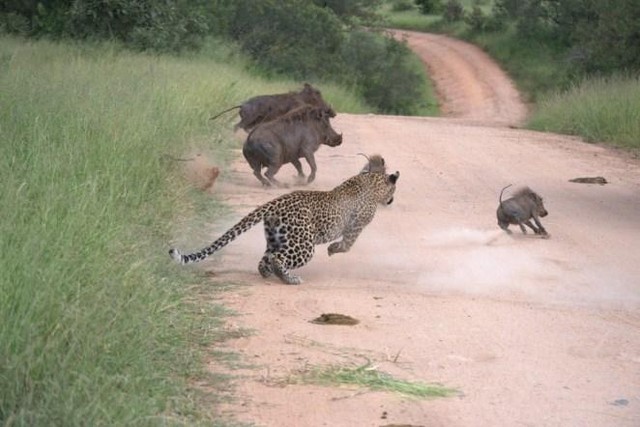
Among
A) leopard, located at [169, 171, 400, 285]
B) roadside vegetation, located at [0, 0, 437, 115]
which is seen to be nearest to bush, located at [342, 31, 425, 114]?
roadside vegetation, located at [0, 0, 437, 115]

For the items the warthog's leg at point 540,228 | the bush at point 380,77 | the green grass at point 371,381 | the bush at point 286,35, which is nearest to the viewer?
the green grass at point 371,381

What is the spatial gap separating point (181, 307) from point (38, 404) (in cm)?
301

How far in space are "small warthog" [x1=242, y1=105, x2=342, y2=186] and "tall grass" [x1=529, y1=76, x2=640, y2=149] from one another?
8.78m

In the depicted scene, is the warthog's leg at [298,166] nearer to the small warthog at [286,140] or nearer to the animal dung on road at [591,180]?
the small warthog at [286,140]

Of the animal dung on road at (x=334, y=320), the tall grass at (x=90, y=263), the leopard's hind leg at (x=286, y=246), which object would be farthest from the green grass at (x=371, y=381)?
the leopard's hind leg at (x=286, y=246)

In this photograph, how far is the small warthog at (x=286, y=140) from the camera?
15461 mm

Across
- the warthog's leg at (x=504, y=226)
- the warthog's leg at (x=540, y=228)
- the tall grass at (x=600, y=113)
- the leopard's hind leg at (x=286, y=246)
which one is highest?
the leopard's hind leg at (x=286, y=246)

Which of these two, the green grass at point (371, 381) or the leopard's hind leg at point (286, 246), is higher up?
the green grass at point (371, 381)

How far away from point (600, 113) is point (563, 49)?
21399 millimetres

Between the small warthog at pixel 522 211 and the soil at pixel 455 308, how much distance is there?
170mm

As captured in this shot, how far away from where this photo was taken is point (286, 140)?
1566 cm

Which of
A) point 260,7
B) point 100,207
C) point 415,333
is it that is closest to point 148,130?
point 100,207

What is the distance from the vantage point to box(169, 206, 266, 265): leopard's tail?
958cm

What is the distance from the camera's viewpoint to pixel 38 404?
A: 218 inches
